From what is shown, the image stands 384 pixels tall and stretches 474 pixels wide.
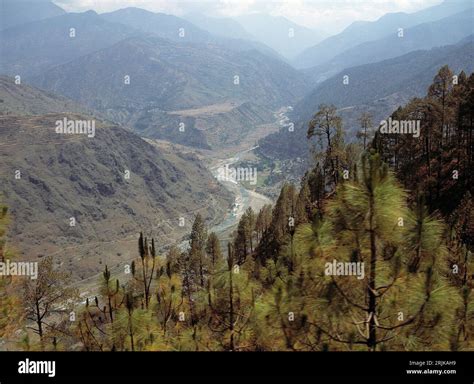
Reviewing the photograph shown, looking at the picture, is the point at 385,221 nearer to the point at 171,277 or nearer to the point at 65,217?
the point at 171,277

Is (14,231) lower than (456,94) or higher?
lower

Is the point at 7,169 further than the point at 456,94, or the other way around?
the point at 7,169

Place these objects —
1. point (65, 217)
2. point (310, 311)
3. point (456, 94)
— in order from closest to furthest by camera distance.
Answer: point (310, 311), point (456, 94), point (65, 217)

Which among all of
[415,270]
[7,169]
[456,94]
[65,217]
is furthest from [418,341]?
[7,169]
